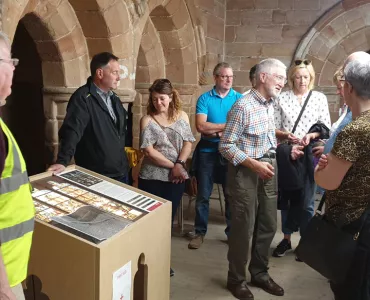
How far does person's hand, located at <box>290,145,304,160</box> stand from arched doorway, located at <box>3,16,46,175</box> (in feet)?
9.35

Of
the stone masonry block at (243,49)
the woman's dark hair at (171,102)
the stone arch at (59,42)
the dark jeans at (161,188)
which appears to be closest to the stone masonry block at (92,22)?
the stone arch at (59,42)

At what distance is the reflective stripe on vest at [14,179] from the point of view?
127cm

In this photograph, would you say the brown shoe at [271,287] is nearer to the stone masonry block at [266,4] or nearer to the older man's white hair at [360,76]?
the older man's white hair at [360,76]

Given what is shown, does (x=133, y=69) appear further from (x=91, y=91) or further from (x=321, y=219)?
(x=321, y=219)

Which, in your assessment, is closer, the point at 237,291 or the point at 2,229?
the point at 2,229

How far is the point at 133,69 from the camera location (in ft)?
12.2

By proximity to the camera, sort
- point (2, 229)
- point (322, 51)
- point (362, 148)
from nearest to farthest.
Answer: point (2, 229), point (362, 148), point (322, 51)

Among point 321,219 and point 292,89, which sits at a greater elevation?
point 292,89

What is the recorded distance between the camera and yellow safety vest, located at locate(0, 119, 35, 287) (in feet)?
4.22

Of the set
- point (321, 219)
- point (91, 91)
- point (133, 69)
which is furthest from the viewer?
point (133, 69)

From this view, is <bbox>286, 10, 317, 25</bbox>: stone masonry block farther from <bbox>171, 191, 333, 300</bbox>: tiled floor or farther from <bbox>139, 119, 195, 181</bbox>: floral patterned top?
<bbox>139, 119, 195, 181</bbox>: floral patterned top

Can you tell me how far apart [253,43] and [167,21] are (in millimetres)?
1668

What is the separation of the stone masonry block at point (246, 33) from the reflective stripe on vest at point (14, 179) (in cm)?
530

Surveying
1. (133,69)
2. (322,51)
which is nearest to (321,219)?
(133,69)
